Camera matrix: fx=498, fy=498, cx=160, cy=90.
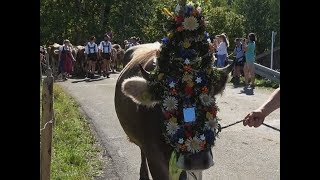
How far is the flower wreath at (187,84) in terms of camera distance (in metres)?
4.49

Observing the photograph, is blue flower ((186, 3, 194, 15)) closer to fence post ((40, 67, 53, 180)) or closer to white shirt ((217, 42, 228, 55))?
fence post ((40, 67, 53, 180))

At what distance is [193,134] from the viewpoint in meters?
4.47

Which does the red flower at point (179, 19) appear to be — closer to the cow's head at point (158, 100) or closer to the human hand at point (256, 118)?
the cow's head at point (158, 100)

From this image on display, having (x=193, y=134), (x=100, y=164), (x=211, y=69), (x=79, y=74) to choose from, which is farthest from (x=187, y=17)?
(x=79, y=74)

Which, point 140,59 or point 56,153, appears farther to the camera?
point 56,153

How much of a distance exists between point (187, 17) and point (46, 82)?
1.88 meters

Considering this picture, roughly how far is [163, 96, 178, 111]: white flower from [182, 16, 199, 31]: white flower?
2.19 feet

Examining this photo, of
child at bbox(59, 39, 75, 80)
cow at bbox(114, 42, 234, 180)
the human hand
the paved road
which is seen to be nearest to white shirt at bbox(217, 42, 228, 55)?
the paved road

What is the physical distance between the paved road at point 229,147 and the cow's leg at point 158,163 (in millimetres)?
865

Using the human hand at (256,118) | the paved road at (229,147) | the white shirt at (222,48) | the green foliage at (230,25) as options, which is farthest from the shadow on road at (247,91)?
the green foliage at (230,25)
